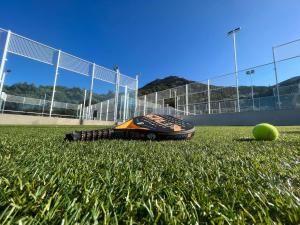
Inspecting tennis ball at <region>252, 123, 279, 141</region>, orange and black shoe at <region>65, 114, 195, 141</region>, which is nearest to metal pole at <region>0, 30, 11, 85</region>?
orange and black shoe at <region>65, 114, 195, 141</region>

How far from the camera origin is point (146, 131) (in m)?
2.78

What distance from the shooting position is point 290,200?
2.14 feet

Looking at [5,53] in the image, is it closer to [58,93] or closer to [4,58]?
[4,58]

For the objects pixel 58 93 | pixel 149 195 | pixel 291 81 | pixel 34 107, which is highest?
pixel 291 81

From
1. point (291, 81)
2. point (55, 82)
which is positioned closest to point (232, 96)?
point (291, 81)

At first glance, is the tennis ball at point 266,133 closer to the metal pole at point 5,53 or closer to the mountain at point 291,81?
the metal pole at point 5,53

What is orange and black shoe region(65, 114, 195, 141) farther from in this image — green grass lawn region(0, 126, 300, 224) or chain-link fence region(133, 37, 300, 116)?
chain-link fence region(133, 37, 300, 116)

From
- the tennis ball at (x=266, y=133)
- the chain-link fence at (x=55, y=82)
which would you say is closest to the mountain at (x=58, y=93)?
the chain-link fence at (x=55, y=82)

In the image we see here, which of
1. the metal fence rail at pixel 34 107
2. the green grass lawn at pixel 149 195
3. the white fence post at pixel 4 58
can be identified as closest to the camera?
the green grass lawn at pixel 149 195

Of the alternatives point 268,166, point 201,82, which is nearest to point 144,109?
point 201,82

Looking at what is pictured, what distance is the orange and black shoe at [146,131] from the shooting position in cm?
274

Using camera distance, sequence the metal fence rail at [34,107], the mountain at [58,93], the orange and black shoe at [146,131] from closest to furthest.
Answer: the orange and black shoe at [146,131] < the metal fence rail at [34,107] < the mountain at [58,93]

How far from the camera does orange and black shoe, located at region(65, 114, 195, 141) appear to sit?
8.98 feet

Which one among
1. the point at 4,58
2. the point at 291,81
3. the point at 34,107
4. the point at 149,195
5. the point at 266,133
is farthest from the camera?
the point at 34,107
